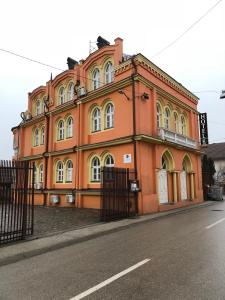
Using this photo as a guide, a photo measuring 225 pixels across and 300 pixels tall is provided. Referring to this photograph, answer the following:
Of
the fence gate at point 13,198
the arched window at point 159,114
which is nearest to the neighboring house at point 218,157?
the arched window at point 159,114

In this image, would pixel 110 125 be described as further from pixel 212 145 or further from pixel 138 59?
pixel 212 145

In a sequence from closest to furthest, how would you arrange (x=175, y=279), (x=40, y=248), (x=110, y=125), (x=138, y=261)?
(x=175, y=279), (x=138, y=261), (x=40, y=248), (x=110, y=125)

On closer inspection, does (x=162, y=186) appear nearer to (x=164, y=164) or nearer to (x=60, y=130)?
(x=164, y=164)

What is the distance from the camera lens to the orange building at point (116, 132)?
16250 millimetres

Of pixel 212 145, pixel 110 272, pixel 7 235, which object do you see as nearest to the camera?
pixel 110 272

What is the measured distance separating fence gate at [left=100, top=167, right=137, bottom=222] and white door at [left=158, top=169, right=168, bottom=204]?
298 cm

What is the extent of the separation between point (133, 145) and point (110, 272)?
1064 cm

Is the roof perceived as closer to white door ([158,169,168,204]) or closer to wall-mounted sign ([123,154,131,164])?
white door ([158,169,168,204])

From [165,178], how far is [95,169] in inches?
194

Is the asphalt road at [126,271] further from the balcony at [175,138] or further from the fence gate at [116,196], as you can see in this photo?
the balcony at [175,138]

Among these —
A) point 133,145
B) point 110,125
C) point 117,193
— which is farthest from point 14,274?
point 110,125

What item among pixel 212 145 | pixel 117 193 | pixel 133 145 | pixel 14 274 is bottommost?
pixel 14 274

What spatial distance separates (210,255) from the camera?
6418 mm

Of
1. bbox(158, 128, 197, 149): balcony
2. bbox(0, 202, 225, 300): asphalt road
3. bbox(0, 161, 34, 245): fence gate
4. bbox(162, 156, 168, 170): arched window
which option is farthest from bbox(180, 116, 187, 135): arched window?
bbox(0, 161, 34, 245): fence gate
